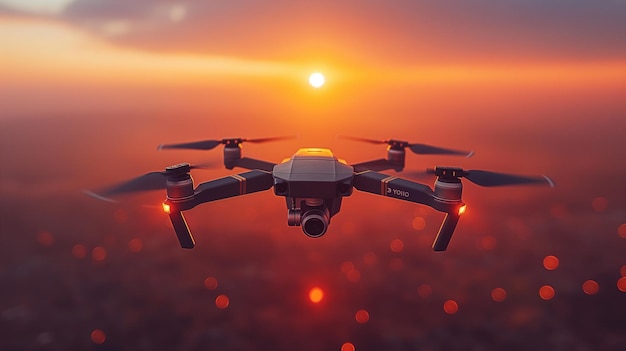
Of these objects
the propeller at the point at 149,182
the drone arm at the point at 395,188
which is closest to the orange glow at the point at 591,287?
the drone arm at the point at 395,188

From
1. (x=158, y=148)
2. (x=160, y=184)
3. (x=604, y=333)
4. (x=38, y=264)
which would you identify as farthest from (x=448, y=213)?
(x=38, y=264)

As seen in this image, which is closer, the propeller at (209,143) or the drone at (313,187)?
the drone at (313,187)

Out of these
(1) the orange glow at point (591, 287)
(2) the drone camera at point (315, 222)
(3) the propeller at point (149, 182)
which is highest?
(3) the propeller at point (149, 182)

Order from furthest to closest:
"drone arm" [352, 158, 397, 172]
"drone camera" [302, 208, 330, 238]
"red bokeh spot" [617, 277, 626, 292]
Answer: "red bokeh spot" [617, 277, 626, 292], "drone arm" [352, 158, 397, 172], "drone camera" [302, 208, 330, 238]

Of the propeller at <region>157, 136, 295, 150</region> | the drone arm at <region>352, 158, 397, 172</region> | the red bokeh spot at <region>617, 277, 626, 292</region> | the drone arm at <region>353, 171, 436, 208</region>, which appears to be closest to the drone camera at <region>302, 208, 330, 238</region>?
the drone arm at <region>353, 171, 436, 208</region>

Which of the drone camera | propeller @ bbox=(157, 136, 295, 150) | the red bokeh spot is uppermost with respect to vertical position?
propeller @ bbox=(157, 136, 295, 150)

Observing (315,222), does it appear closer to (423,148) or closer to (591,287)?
(423,148)

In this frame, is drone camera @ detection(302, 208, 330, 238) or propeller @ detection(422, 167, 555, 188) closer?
propeller @ detection(422, 167, 555, 188)

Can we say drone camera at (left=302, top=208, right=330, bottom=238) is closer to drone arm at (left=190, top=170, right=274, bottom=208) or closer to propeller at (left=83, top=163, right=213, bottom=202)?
drone arm at (left=190, top=170, right=274, bottom=208)

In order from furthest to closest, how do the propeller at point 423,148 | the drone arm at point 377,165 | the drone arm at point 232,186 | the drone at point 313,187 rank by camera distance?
the drone arm at point 377,165 → the propeller at point 423,148 → the drone arm at point 232,186 → the drone at point 313,187

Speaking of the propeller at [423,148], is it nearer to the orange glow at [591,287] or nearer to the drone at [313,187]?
the drone at [313,187]

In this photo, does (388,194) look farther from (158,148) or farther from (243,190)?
(158,148)
